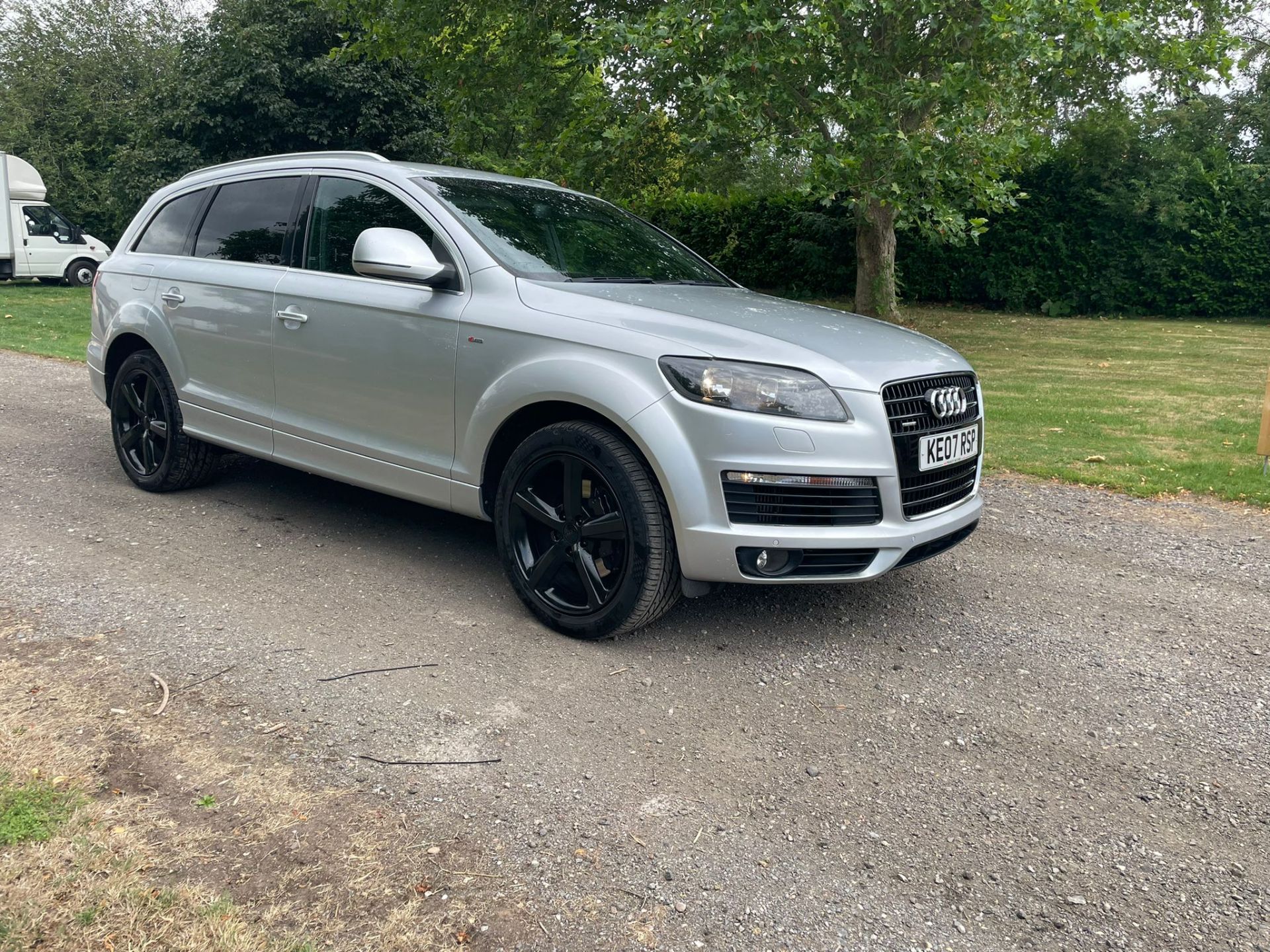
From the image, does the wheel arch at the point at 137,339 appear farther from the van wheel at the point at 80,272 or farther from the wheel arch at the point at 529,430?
the van wheel at the point at 80,272

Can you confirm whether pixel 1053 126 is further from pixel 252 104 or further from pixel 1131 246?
pixel 252 104

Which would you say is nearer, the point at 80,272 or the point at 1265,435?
the point at 1265,435

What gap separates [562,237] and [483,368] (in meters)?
0.95

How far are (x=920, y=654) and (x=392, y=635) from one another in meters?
1.99

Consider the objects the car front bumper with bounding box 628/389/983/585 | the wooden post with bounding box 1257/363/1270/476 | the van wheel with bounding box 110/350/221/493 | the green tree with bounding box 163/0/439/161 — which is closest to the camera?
the car front bumper with bounding box 628/389/983/585

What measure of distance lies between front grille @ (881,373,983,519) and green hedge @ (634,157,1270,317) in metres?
14.9

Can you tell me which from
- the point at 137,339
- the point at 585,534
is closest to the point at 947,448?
the point at 585,534

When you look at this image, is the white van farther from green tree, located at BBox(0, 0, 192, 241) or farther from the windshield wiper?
the windshield wiper

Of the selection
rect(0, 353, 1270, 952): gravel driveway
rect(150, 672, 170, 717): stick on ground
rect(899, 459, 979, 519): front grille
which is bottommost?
rect(0, 353, 1270, 952): gravel driveway

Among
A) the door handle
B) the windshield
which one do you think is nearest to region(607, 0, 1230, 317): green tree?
the windshield

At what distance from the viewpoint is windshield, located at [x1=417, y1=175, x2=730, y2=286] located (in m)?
4.49

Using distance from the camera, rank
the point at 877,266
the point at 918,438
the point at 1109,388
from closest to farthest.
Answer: the point at 918,438, the point at 1109,388, the point at 877,266

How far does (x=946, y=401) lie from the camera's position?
4035mm

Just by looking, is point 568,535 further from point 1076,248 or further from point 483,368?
point 1076,248
